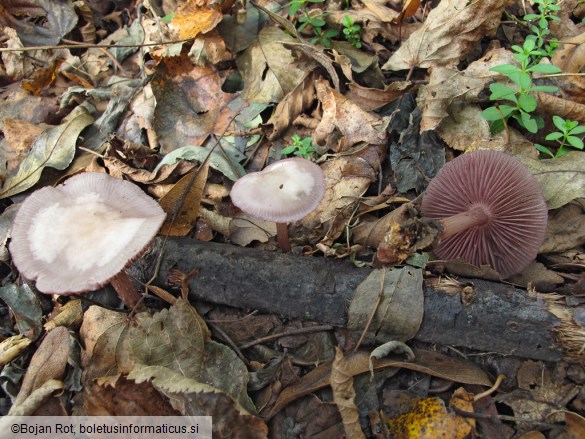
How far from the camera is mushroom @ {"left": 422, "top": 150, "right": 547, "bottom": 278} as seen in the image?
7.56ft

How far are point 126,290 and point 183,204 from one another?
580 mm

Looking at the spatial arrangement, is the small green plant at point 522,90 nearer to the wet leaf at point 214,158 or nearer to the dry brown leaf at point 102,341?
the wet leaf at point 214,158

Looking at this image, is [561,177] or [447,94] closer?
[561,177]

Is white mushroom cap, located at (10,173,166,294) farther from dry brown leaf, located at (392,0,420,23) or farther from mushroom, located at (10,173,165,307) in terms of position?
dry brown leaf, located at (392,0,420,23)

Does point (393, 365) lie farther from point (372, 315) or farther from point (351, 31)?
point (351, 31)

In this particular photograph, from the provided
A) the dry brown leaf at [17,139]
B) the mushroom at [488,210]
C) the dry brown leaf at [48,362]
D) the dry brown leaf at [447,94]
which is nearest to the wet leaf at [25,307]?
the dry brown leaf at [48,362]

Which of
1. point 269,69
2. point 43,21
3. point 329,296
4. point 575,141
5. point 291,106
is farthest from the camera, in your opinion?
point 43,21

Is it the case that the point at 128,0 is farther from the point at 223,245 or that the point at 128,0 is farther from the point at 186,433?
the point at 186,433

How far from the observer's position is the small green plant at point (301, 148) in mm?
2811

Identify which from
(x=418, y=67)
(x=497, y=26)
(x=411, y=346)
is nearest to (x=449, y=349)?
(x=411, y=346)

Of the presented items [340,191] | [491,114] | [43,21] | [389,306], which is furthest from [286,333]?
[43,21]

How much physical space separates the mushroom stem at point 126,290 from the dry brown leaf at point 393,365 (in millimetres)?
919

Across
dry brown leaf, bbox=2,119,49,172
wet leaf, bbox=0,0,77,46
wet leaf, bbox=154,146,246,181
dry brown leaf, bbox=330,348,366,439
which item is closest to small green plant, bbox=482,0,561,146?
wet leaf, bbox=154,146,246,181

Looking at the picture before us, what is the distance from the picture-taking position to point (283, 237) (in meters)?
2.48
